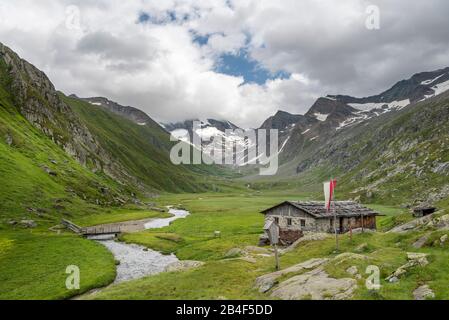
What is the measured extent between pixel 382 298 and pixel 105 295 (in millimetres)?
21402

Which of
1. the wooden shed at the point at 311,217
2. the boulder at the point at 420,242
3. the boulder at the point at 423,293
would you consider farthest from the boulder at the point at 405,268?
the wooden shed at the point at 311,217

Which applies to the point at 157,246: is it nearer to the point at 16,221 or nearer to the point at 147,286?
the point at 16,221

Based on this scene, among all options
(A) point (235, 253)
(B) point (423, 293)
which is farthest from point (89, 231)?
(B) point (423, 293)

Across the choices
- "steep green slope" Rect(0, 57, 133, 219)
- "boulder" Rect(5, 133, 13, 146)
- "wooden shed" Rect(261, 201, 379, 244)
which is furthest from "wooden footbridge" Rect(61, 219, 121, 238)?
"boulder" Rect(5, 133, 13, 146)

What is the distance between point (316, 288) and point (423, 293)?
6.54 meters

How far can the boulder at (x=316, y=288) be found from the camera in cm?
2422

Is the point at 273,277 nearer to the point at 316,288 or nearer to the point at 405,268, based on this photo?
the point at 316,288

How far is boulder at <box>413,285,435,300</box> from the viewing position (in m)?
22.2

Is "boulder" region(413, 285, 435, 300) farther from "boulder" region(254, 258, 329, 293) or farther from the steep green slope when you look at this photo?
the steep green slope

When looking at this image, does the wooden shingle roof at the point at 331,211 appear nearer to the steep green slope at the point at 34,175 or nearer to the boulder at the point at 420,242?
the boulder at the point at 420,242

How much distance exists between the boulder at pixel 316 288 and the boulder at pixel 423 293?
361 cm

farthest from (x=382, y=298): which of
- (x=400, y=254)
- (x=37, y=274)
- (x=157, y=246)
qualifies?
(x=157, y=246)

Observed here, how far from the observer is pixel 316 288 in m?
25.8
